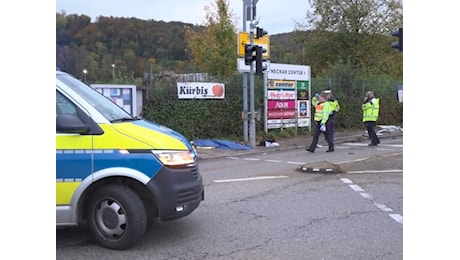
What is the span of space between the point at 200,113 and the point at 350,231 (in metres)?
11.8

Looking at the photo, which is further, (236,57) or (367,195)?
(236,57)

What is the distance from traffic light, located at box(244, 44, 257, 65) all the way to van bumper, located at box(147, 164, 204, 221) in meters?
10.8

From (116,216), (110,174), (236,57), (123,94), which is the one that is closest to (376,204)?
(116,216)

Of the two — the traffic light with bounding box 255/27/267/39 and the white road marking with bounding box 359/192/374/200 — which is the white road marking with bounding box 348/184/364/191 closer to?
the white road marking with bounding box 359/192/374/200

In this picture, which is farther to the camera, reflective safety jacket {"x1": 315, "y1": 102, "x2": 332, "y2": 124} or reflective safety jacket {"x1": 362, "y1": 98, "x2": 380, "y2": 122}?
reflective safety jacket {"x1": 362, "y1": 98, "x2": 380, "y2": 122}

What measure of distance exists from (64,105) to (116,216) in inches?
50.3

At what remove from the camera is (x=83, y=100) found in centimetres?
512

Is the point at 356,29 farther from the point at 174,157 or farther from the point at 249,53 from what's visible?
the point at 174,157

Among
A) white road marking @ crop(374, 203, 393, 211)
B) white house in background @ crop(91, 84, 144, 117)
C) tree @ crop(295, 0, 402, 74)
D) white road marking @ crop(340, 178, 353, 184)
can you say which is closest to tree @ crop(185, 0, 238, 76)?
tree @ crop(295, 0, 402, 74)

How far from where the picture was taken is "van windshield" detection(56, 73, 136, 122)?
5.25 m

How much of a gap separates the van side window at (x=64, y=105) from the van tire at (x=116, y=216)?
33.6 inches

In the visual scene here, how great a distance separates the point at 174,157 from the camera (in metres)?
5.15
